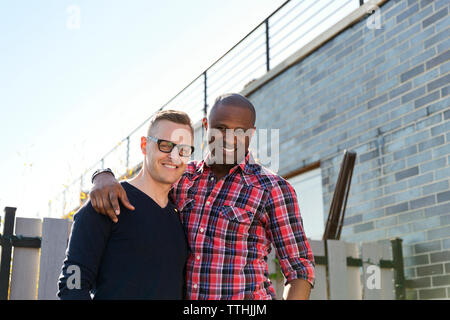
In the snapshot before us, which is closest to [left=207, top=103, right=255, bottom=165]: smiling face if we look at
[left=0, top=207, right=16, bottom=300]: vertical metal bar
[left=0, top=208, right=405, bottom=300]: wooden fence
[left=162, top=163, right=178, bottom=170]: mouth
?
[left=162, top=163, right=178, bottom=170]: mouth

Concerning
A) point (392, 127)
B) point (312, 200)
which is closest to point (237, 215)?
point (392, 127)

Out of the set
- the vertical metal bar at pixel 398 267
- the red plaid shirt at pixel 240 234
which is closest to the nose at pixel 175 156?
the red plaid shirt at pixel 240 234

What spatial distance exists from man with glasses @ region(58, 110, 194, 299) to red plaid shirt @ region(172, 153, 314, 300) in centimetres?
7

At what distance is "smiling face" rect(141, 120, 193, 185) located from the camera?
225cm

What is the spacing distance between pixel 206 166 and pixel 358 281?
359cm

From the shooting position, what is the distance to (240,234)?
2229mm

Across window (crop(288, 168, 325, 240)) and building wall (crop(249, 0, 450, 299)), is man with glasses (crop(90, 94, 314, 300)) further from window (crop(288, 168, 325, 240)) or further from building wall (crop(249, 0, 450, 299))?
window (crop(288, 168, 325, 240))

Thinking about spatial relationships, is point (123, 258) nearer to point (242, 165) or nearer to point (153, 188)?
point (153, 188)

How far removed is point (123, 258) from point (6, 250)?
2.57 metres

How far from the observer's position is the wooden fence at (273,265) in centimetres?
413

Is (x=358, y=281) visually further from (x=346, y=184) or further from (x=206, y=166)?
(x=206, y=166)

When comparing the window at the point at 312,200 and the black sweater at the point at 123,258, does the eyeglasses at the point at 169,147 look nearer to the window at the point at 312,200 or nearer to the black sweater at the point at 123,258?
the black sweater at the point at 123,258

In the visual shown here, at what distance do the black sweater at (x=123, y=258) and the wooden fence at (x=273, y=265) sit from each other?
7.75 feet
